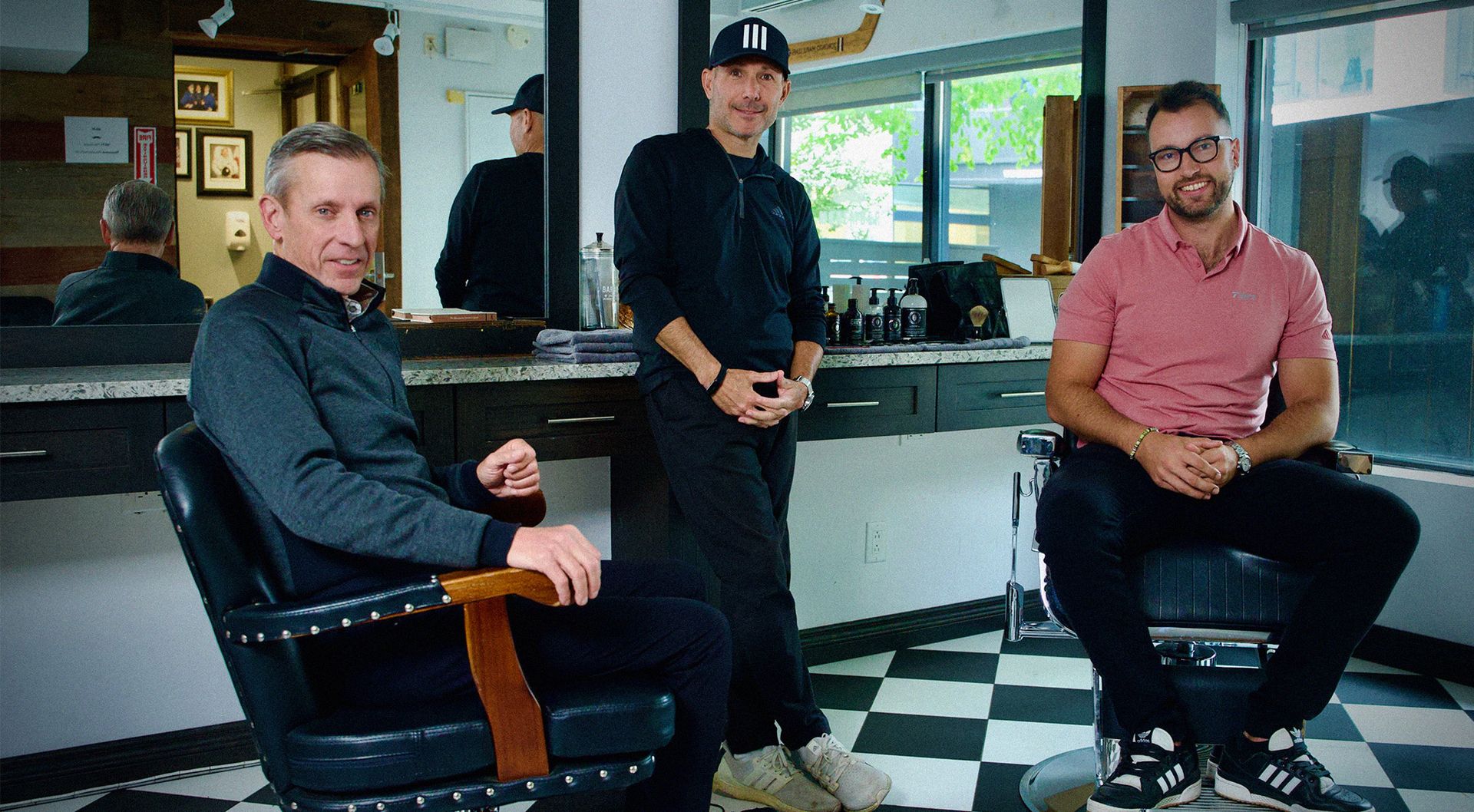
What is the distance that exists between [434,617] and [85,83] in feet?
5.06

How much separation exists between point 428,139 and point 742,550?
4.12 feet

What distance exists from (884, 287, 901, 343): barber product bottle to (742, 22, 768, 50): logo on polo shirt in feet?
3.47

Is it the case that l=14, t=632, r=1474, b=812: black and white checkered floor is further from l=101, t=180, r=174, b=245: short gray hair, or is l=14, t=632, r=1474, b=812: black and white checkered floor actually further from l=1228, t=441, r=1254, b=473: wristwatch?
l=101, t=180, r=174, b=245: short gray hair

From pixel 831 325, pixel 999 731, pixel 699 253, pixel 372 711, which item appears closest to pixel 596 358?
pixel 699 253

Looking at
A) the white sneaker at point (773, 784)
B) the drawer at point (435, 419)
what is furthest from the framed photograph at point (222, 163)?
the white sneaker at point (773, 784)

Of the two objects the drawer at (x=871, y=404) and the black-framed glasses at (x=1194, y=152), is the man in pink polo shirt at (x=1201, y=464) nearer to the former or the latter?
the black-framed glasses at (x=1194, y=152)

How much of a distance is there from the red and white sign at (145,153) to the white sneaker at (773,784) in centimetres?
173

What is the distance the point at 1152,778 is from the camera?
2055mm

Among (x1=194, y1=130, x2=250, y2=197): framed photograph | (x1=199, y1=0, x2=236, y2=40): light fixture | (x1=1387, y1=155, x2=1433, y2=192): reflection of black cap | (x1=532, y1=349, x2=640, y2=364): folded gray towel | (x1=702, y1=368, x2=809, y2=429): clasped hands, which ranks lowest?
(x1=702, y1=368, x2=809, y2=429): clasped hands

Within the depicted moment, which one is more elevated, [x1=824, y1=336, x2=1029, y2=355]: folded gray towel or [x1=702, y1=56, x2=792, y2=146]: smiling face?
[x1=702, y1=56, x2=792, y2=146]: smiling face

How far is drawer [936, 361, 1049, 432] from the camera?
3049 millimetres

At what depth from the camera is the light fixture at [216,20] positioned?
2.45 m

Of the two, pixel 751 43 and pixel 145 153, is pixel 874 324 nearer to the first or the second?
pixel 751 43

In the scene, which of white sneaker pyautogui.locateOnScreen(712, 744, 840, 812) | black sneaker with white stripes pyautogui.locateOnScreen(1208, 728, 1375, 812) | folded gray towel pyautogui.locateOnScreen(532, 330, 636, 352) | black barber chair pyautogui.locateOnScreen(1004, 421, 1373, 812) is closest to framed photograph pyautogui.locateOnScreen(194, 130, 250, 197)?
folded gray towel pyautogui.locateOnScreen(532, 330, 636, 352)
